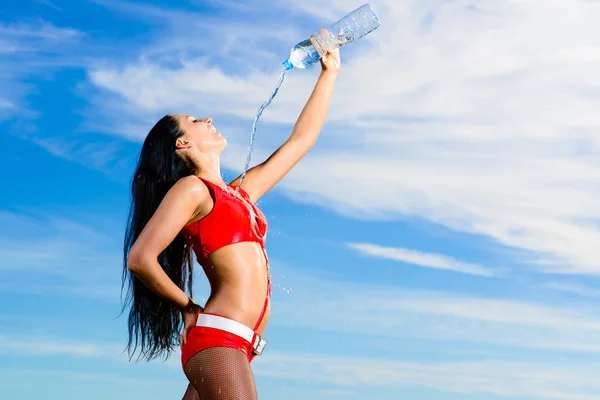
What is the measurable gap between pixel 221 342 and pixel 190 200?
74cm

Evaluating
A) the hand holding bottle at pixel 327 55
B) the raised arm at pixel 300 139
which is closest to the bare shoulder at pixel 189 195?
the raised arm at pixel 300 139

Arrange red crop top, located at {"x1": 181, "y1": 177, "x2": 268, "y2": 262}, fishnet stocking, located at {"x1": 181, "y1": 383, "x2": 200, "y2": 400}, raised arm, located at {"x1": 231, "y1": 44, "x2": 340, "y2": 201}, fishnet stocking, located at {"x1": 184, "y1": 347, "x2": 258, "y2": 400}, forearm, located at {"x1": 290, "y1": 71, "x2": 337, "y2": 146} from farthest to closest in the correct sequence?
1. forearm, located at {"x1": 290, "y1": 71, "x2": 337, "y2": 146}
2. raised arm, located at {"x1": 231, "y1": 44, "x2": 340, "y2": 201}
3. fishnet stocking, located at {"x1": 181, "y1": 383, "x2": 200, "y2": 400}
4. red crop top, located at {"x1": 181, "y1": 177, "x2": 268, "y2": 262}
5. fishnet stocking, located at {"x1": 184, "y1": 347, "x2": 258, "y2": 400}

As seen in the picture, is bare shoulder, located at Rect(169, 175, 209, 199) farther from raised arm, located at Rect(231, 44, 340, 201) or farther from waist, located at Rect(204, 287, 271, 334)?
raised arm, located at Rect(231, 44, 340, 201)

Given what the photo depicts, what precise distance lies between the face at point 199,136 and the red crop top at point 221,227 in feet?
1.11

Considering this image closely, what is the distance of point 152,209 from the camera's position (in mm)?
4660

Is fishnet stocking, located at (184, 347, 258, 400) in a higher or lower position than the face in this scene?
lower

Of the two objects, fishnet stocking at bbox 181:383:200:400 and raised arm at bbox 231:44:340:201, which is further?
raised arm at bbox 231:44:340:201

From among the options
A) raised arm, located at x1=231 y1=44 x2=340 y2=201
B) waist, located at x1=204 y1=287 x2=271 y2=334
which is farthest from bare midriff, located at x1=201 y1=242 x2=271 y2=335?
raised arm, located at x1=231 y1=44 x2=340 y2=201

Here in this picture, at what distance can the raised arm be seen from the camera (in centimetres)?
530

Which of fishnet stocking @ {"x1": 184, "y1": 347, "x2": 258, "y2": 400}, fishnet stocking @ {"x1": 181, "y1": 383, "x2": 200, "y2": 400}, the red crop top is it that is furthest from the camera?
fishnet stocking @ {"x1": 181, "y1": 383, "x2": 200, "y2": 400}

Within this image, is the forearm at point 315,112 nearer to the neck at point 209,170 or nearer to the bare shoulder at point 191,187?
the neck at point 209,170

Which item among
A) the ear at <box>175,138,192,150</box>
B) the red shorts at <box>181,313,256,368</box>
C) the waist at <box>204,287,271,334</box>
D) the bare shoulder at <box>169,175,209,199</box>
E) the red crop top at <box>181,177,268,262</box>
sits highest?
the ear at <box>175,138,192,150</box>

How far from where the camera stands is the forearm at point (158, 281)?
4.08 meters

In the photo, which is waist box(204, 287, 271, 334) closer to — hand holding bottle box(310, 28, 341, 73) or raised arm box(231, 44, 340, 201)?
raised arm box(231, 44, 340, 201)
